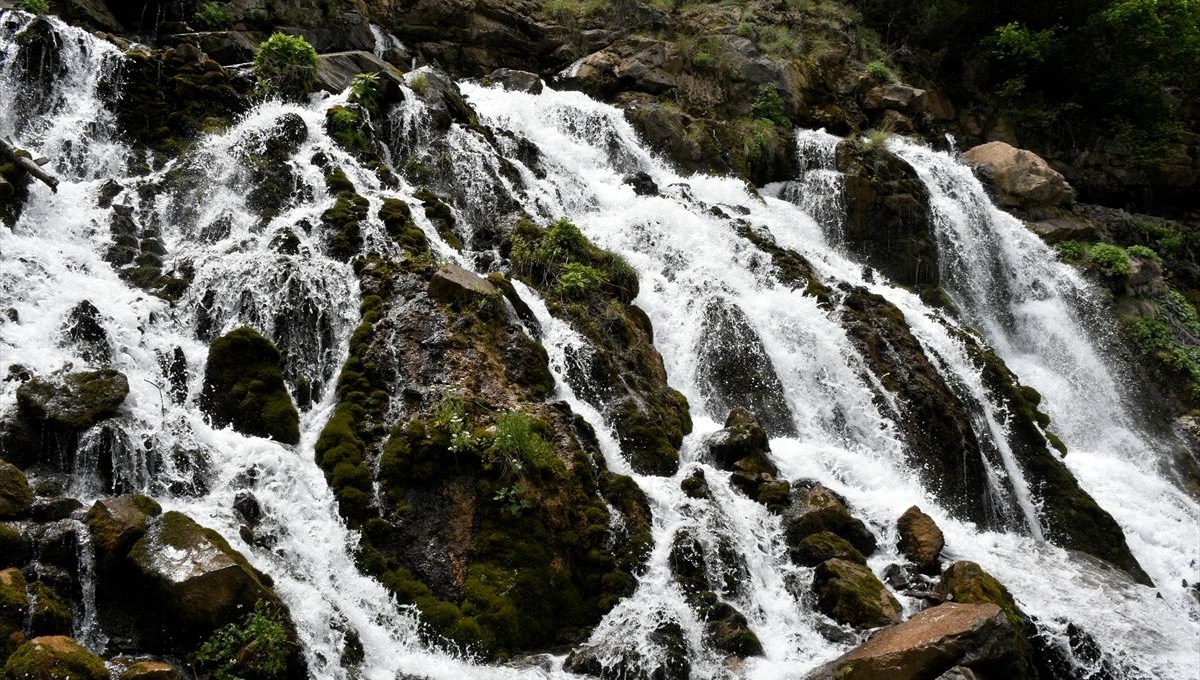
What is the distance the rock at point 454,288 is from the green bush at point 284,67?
23.1 feet

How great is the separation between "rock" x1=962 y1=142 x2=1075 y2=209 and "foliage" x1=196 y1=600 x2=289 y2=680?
2194cm

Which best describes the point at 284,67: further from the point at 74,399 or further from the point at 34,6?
the point at 74,399

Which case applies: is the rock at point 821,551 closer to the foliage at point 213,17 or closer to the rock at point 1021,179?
the foliage at point 213,17

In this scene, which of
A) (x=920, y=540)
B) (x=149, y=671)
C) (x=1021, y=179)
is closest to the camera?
(x=149, y=671)

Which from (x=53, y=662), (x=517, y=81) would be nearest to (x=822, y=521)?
(x=53, y=662)

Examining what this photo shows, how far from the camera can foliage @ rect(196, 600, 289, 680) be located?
5668 mm

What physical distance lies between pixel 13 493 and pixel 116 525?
0.78 m

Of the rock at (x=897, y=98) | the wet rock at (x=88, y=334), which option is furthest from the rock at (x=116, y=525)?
the rock at (x=897, y=98)

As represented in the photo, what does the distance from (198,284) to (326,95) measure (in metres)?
6.48

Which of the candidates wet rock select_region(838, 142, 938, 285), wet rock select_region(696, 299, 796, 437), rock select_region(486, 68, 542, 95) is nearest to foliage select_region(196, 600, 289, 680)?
wet rock select_region(696, 299, 796, 437)

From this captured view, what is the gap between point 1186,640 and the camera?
9.45m

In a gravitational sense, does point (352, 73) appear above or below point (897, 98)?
below

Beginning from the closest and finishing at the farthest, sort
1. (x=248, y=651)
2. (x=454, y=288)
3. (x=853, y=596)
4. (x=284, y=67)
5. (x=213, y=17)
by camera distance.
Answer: (x=248, y=651) < (x=853, y=596) < (x=454, y=288) < (x=284, y=67) < (x=213, y=17)

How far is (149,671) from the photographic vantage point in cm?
522
